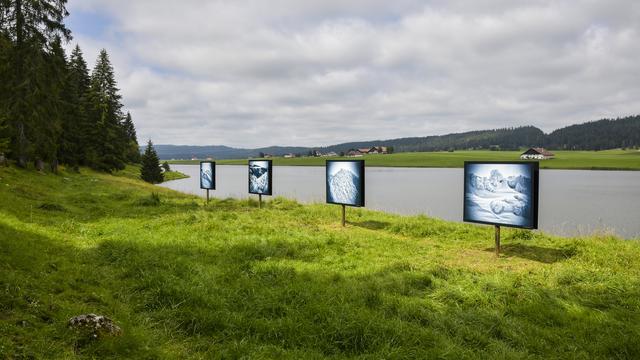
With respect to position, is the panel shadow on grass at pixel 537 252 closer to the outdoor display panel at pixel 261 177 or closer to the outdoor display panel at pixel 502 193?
the outdoor display panel at pixel 502 193

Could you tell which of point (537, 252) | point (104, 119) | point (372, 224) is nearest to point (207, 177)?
point (372, 224)

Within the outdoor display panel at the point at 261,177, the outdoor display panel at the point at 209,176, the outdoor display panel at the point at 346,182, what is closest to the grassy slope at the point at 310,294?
the outdoor display panel at the point at 346,182

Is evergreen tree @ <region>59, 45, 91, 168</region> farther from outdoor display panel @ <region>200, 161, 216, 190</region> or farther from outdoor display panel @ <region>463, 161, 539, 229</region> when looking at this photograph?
outdoor display panel @ <region>463, 161, 539, 229</region>

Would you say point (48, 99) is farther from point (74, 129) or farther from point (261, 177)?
point (261, 177)

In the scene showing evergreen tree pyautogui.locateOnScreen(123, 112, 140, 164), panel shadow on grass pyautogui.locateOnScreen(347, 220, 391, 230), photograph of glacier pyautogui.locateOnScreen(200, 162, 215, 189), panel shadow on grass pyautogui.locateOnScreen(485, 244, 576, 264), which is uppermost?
evergreen tree pyautogui.locateOnScreen(123, 112, 140, 164)

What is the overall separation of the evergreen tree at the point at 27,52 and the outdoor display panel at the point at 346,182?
2540 centimetres

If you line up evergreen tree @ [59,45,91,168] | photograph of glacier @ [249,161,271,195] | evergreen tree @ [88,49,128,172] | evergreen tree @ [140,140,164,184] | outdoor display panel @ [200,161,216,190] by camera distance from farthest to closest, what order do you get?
1. evergreen tree @ [140,140,164,184]
2. evergreen tree @ [88,49,128,172]
3. evergreen tree @ [59,45,91,168]
4. outdoor display panel @ [200,161,216,190]
5. photograph of glacier @ [249,161,271,195]

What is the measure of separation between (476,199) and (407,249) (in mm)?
2840

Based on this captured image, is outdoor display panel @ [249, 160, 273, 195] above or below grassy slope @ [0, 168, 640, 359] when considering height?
above

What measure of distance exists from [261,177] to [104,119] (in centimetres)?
4354

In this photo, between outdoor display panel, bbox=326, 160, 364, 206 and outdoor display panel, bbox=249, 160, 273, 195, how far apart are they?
523 cm

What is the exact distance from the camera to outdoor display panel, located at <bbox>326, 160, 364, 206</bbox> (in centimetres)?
1823

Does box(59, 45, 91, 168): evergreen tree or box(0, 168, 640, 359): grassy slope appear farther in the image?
box(59, 45, 91, 168): evergreen tree

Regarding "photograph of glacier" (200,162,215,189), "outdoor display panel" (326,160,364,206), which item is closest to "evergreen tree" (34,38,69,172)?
"photograph of glacier" (200,162,215,189)
